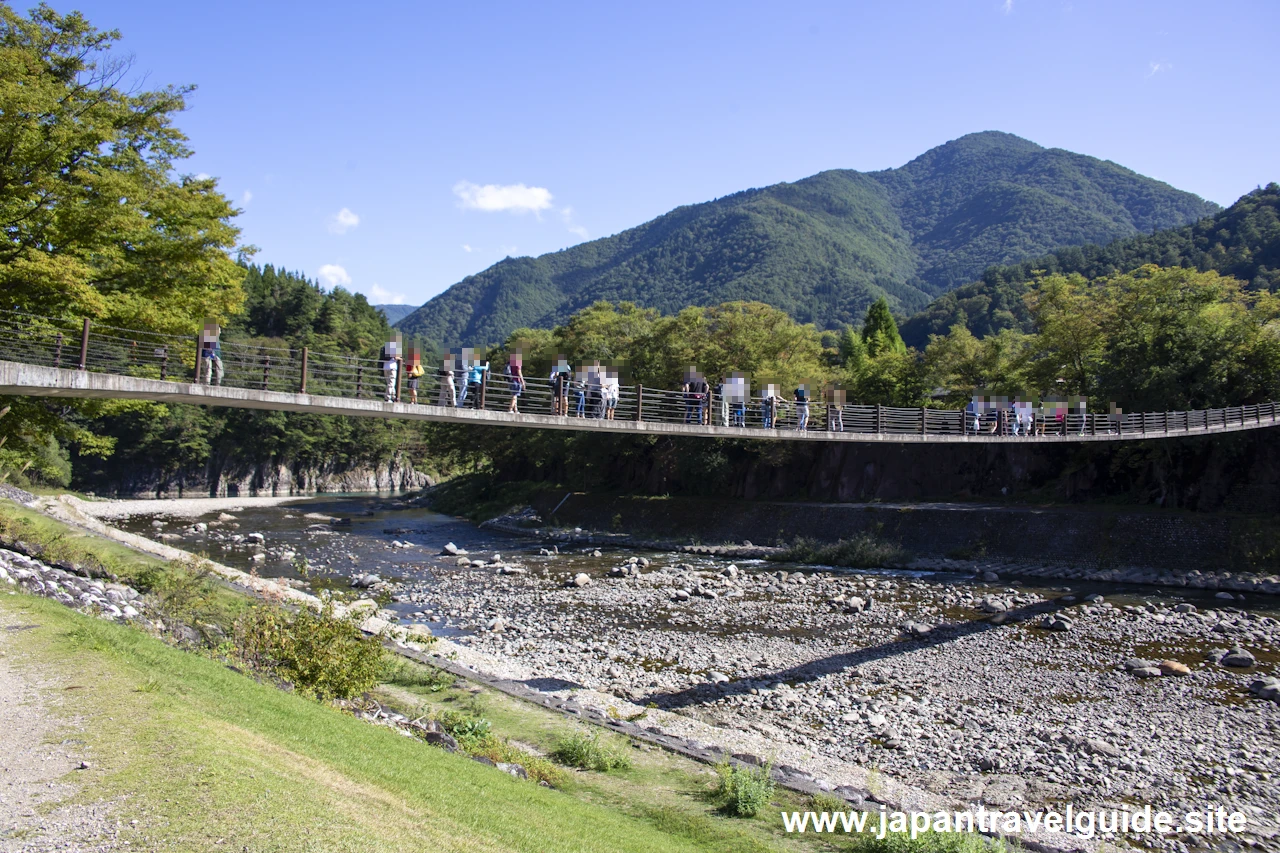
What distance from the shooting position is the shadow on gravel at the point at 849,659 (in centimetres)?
1209

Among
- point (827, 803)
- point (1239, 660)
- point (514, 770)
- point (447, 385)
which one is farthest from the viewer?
point (447, 385)

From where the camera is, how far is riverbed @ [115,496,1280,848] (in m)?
9.59

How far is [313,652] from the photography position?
8680 mm

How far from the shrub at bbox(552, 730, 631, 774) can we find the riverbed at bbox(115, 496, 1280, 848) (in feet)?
9.90

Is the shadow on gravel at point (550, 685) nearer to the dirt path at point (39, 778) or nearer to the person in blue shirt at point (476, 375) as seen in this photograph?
the person in blue shirt at point (476, 375)

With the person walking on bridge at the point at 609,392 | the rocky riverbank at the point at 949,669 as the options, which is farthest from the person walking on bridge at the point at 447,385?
the rocky riverbank at the point at 949,669

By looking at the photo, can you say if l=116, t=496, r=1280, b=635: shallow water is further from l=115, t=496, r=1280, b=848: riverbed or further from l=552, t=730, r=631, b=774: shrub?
l=552, t=730, r=631, b=774: shrub

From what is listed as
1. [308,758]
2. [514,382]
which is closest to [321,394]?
[514,382]

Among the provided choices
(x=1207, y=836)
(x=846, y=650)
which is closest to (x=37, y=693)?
(x=1207, y=836)

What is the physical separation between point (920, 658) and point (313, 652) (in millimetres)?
10503

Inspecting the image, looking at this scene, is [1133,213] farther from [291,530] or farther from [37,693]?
[37,693]

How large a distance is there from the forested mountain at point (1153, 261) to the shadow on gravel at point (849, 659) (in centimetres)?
2961

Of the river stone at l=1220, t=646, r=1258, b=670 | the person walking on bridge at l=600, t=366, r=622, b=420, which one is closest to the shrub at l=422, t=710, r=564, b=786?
the person walking on bridge at l=600, t=366, r=622, b=420

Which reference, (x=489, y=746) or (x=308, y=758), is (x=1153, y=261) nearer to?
(x=489, y=746)
